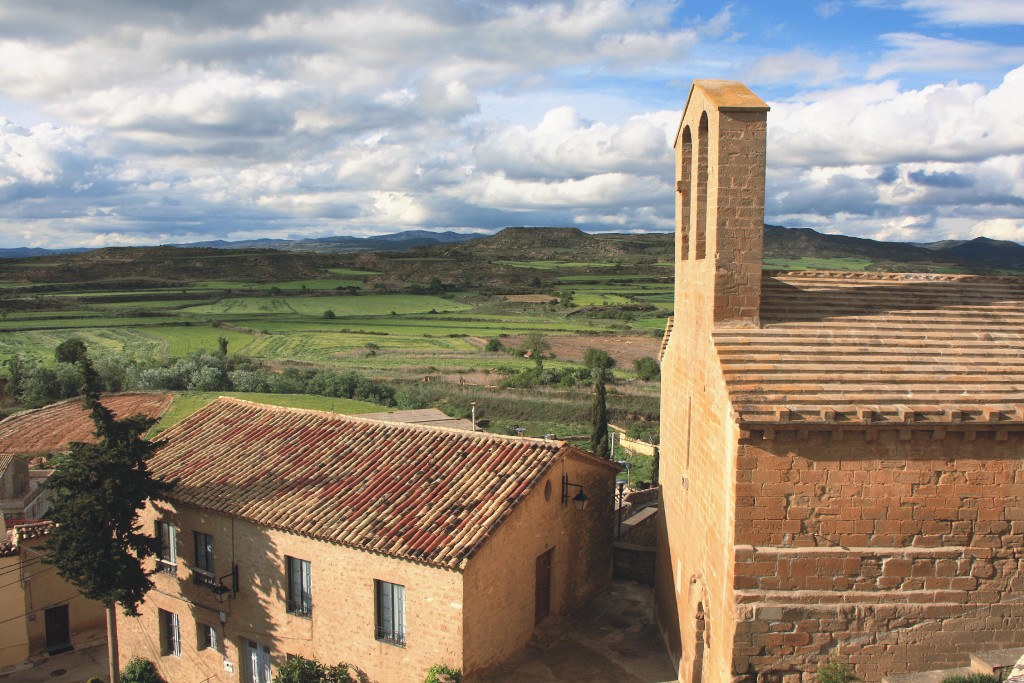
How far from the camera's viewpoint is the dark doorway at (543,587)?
563 inches

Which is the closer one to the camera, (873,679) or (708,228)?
(873,679)

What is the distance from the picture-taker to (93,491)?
13.7 metres

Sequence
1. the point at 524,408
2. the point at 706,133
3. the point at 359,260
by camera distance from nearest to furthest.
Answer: the point at 706,133, the point at 524,408, the point at 359,260

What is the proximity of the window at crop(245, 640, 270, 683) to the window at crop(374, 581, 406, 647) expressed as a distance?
3.27 m

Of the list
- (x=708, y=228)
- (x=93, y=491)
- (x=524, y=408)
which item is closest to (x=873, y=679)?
(x=708, y=228)

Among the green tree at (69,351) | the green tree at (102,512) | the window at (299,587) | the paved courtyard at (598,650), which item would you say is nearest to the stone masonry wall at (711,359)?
the paved courtyard at (598,650)

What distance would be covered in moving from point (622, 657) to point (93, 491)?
10.4 metres

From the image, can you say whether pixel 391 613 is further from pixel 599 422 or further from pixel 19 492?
pixel 19 492

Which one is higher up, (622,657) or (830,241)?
(830,241)

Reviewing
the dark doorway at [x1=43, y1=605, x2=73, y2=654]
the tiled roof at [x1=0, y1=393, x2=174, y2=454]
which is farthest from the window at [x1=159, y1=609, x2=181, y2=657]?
the tiled roof at [x1=0, y1=393, x2=174, y2=454]

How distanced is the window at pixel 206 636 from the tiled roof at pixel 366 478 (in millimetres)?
2879

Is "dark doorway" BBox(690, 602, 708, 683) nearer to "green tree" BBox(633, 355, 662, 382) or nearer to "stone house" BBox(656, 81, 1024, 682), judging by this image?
"stone house" BBox(656, 81, 1024, 682)

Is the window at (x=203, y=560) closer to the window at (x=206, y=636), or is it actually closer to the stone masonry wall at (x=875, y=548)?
the window at (x=206, y=636)

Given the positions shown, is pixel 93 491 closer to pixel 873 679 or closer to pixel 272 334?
pixel 873 679
